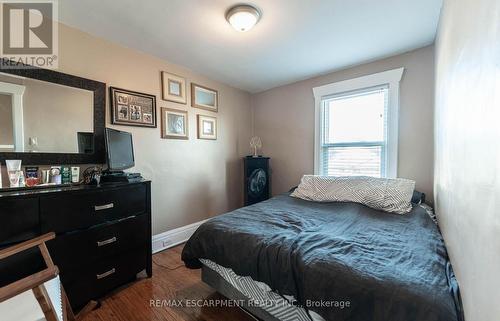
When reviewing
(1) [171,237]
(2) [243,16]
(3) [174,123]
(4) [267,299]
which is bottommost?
(1) [171,237]

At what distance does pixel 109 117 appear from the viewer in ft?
7.06

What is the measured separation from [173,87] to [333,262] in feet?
8.49

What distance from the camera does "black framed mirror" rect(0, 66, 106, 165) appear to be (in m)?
1.60

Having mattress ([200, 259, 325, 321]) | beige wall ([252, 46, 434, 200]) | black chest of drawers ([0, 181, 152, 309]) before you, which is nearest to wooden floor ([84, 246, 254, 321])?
black chest of drawers ([0, 181, 152, 309])

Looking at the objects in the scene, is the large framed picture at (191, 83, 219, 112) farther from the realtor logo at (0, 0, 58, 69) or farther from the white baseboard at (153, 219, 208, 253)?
the white baseboard at (153, 219, 208, 253)

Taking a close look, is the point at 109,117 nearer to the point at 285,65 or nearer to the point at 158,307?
the point at 158,307

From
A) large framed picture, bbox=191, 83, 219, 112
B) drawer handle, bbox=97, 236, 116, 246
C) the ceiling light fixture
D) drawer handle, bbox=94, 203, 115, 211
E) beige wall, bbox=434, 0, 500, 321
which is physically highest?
the ceiling light fixture

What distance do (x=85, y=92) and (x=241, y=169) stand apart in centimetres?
239

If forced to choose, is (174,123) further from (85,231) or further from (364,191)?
(364,191)

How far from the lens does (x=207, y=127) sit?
10.3ft

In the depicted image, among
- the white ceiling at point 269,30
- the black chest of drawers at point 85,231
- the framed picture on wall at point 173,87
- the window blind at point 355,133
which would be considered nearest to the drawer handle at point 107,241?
the black chest of drawers at point 85,231

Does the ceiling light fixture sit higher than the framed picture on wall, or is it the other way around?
the ceiling light fixture

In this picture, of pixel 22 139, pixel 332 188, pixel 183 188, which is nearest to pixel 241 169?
pixel 183 188

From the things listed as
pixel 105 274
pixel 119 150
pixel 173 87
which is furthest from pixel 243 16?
pixel 105 274
